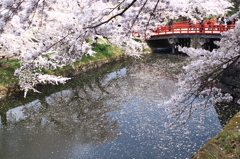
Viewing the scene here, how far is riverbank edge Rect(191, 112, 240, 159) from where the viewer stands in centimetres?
400

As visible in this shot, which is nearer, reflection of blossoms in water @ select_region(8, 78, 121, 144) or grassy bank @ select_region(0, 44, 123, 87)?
reflection of blossoms in water @ select_region(8, 78, 121, 144)

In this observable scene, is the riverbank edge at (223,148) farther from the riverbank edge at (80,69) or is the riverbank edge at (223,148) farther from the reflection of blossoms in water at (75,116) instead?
the riverbank edge at (80,69)

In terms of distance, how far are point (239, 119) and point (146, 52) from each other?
1603cm

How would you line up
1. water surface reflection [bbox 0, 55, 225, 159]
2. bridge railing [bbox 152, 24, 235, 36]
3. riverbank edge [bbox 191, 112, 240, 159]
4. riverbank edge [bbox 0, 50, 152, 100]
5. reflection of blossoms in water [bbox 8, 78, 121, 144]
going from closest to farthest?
riverbank edge [bbox 191, 112, 240, 159] → water surface reflection [bbox 0, 55, 225, 159] → reflection of blossoms in water [bbox 8, 78, 121, 144] → riverbank edge [bbox 0, 50, 152, 100] → bridge railing [bbox 152, 24, 235, 36]

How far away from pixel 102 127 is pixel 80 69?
7933 millimetres

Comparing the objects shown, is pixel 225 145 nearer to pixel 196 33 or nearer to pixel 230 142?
pixel 230 142

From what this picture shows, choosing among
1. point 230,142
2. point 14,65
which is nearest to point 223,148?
point 230,142

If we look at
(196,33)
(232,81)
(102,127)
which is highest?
(196,33)

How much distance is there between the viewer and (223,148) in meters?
4.23

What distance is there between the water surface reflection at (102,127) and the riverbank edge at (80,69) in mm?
1483

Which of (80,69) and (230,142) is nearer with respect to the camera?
(230,142)

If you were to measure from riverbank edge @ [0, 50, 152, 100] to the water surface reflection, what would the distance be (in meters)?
1.48

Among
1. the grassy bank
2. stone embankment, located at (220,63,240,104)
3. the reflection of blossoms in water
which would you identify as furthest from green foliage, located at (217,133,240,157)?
the grassy bank

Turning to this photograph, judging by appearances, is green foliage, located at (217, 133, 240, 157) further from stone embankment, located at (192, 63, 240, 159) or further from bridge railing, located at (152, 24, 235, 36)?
bridge railing, located at (152, 24, 235, 36)
